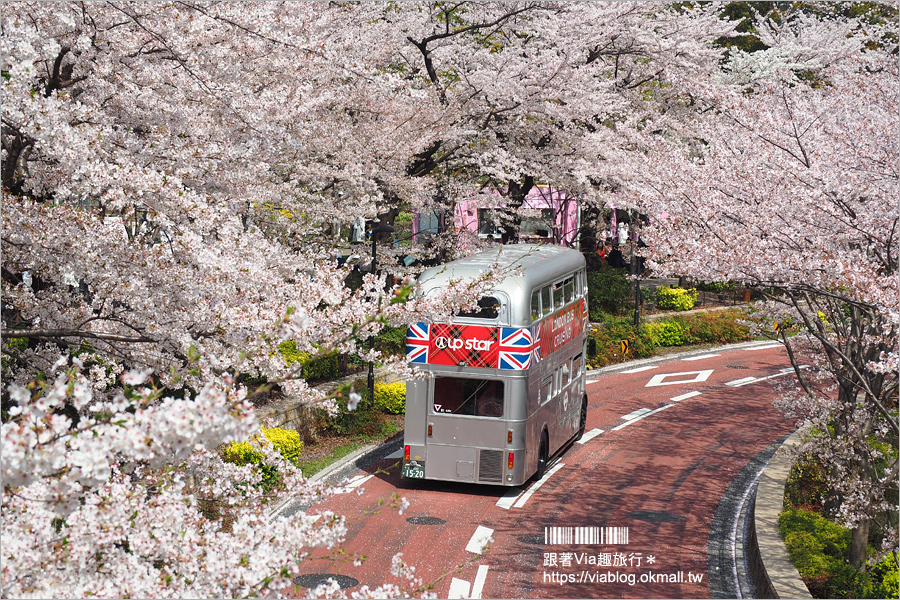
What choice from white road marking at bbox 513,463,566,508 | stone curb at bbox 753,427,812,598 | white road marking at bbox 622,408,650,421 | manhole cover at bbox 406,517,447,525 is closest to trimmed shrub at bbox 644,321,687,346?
white road marking at bbox 622,408,650,421

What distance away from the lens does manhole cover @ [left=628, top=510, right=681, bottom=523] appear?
15672 millimetres

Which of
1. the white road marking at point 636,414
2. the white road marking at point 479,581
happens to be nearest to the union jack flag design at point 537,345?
the white road marking at point 479,581

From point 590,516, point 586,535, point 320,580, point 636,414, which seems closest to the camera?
point 320,580

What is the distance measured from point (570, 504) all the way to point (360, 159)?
351 inches

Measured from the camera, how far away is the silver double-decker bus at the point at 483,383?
628 inches

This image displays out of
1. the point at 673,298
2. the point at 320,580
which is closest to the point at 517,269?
the point at 320,580

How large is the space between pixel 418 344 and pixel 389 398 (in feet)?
18.3

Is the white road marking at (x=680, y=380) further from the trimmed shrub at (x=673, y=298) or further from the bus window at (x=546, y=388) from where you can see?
the bus window at (x=546, y=388)

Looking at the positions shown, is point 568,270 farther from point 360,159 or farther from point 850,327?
point 850,327

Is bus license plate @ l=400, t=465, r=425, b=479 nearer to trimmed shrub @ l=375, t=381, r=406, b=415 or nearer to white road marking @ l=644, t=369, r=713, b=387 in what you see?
trimmed shrub @ l=375, t=381, r=406, b=415

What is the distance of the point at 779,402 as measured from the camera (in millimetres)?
15195

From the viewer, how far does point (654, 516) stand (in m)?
15.9

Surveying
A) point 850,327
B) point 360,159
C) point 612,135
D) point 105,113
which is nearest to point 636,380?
point 612,135

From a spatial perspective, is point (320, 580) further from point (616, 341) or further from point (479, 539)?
point (616, 341)
